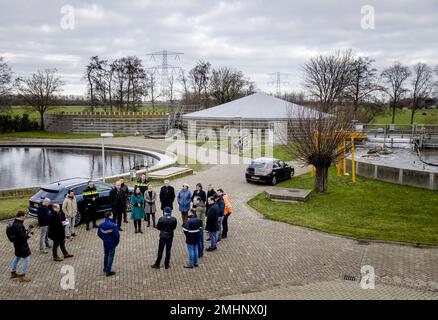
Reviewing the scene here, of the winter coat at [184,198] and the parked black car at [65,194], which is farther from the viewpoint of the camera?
the winter coat at [184,198]

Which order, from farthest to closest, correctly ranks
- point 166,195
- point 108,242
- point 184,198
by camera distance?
1. point 166,195
2. point 184,198
3. point 108,242

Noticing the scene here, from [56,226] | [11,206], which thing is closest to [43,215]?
[56,226]

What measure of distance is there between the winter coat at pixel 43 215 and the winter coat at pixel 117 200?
2397 mm

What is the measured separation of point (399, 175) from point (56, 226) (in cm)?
1582

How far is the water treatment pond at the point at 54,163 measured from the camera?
26327 millimetres

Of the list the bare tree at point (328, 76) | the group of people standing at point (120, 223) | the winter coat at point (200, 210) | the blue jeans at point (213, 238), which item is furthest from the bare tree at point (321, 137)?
the bare tree at point (328, 76)

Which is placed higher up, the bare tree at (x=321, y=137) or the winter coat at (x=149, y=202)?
the bare tree at (x=321, y=137)

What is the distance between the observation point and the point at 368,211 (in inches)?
636

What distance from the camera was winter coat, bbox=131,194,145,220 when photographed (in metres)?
13.3

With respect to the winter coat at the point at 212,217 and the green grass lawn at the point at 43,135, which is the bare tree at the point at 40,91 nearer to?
the green grass lawn at the point at 43,135

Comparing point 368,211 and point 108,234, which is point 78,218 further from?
point 368,211

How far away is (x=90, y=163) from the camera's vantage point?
108 ft
